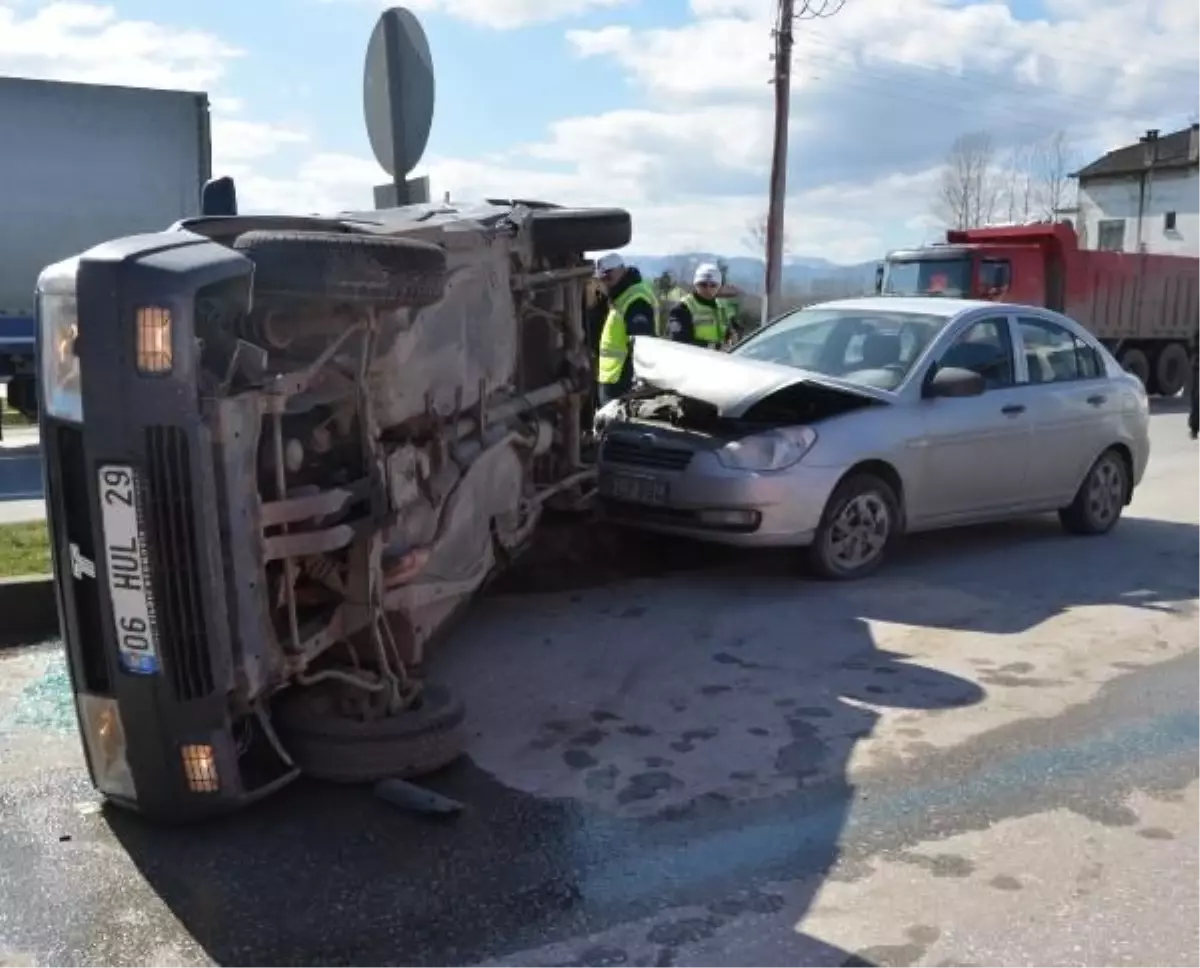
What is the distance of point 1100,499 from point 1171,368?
17.3 metres

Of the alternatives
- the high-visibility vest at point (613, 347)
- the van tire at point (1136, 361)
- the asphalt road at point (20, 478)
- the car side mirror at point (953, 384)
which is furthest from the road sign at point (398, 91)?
the van tire at point (1136, 361)

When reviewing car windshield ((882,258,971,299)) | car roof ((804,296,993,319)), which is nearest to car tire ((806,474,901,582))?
car roof ((804,296,993,319))

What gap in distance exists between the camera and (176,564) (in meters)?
3.34

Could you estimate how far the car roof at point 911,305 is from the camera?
7.79m

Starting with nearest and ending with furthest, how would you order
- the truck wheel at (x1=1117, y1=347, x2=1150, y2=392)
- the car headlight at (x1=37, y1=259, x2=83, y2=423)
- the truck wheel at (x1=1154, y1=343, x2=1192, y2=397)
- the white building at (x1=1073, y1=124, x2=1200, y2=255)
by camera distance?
the car headlight at (x1=37, y1=259, x2=83, y2=423)
the truck wheel at (x1=1117, y1=347, x2=1150, y2=392)
the truck wheel at (x1=1154, y1=343, x2=1192, y2=397)
the white building at (x1=1073, y1=124, x2=1200, y2=255)

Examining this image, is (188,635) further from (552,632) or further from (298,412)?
(552,632)

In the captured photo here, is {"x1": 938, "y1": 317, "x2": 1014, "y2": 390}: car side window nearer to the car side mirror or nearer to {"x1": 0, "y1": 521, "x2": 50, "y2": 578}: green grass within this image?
the car side mirror

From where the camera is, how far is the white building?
51.3 meters

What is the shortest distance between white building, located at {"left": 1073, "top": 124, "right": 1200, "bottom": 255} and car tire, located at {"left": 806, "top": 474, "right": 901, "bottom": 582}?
155 feet

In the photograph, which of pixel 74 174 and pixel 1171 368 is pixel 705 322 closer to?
pixel 74 174

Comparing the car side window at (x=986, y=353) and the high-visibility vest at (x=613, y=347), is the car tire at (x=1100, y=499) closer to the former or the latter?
the car side window at (x=986, y=353)

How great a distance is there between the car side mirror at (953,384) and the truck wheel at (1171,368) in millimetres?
18601

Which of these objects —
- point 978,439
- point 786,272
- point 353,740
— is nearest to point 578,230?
point 353,740

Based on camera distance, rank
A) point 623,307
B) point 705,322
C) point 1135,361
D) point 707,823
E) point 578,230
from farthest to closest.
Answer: point 1135,361 < point 705,322 < point 623,307 < point 578,230 < point 707,823
